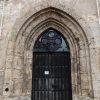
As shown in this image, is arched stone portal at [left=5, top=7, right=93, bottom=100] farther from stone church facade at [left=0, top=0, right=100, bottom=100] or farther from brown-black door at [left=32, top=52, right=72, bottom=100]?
brown-black door at [left=32, top=52, right=72, bottom=100]

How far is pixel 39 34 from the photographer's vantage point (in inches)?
291

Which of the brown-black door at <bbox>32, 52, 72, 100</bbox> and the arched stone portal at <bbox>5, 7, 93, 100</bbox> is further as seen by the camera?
the brown-black door at <bbox>32, 52, 72, 100</bbox>

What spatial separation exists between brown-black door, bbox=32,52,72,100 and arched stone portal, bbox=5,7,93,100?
31 cm

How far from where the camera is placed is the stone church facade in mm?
6492

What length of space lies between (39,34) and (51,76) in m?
1.71

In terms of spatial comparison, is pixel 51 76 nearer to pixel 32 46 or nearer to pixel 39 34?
pixel 32 46

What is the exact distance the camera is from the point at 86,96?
6.43 m

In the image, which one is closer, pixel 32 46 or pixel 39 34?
pixel 32 46

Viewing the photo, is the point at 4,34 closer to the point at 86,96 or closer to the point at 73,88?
the point at 73,88

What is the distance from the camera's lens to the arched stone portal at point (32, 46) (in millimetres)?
6543

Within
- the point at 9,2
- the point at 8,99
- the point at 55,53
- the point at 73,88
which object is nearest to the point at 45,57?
the point at 55,53

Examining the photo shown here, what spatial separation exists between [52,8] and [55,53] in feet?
5.81

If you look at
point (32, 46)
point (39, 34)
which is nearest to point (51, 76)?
point (32, 46)

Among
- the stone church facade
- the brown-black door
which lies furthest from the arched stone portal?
the brown-black door
